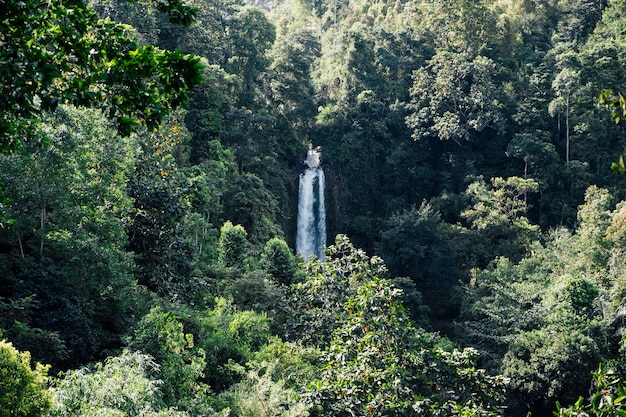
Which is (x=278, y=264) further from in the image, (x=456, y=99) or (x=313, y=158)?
(x=456, y=99)

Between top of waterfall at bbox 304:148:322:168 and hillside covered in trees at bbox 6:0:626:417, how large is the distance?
105 centimetres

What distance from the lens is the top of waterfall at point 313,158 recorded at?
36.4 meters

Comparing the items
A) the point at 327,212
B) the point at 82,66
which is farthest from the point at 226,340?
the point at 327,212

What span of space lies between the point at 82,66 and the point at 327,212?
30.2 metres

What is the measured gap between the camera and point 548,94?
34.5 meters

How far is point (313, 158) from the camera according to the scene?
3691cm

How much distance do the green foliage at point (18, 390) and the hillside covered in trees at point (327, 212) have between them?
30mm

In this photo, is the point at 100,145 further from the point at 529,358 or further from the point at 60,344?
the point at 529,358

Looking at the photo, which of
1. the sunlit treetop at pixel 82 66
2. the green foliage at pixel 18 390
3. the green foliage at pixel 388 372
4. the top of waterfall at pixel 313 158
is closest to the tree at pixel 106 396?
the green foliage at pixel 18 390

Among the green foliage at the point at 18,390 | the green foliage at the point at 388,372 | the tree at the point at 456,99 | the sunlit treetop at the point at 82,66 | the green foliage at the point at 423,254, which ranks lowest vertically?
the green foliage at the point at 423,254

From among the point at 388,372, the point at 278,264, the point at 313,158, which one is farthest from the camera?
the point at 313,158

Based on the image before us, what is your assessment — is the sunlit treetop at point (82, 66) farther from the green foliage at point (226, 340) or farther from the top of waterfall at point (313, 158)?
the top of waterfall at point (313, 158)

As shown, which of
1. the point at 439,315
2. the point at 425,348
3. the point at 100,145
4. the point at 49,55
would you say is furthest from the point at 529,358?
the point at 49,55

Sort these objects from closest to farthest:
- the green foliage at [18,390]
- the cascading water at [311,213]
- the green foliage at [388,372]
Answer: the green foliage at [18,390]
the green foliage at [388,372]
the cascading water at [311,213]
